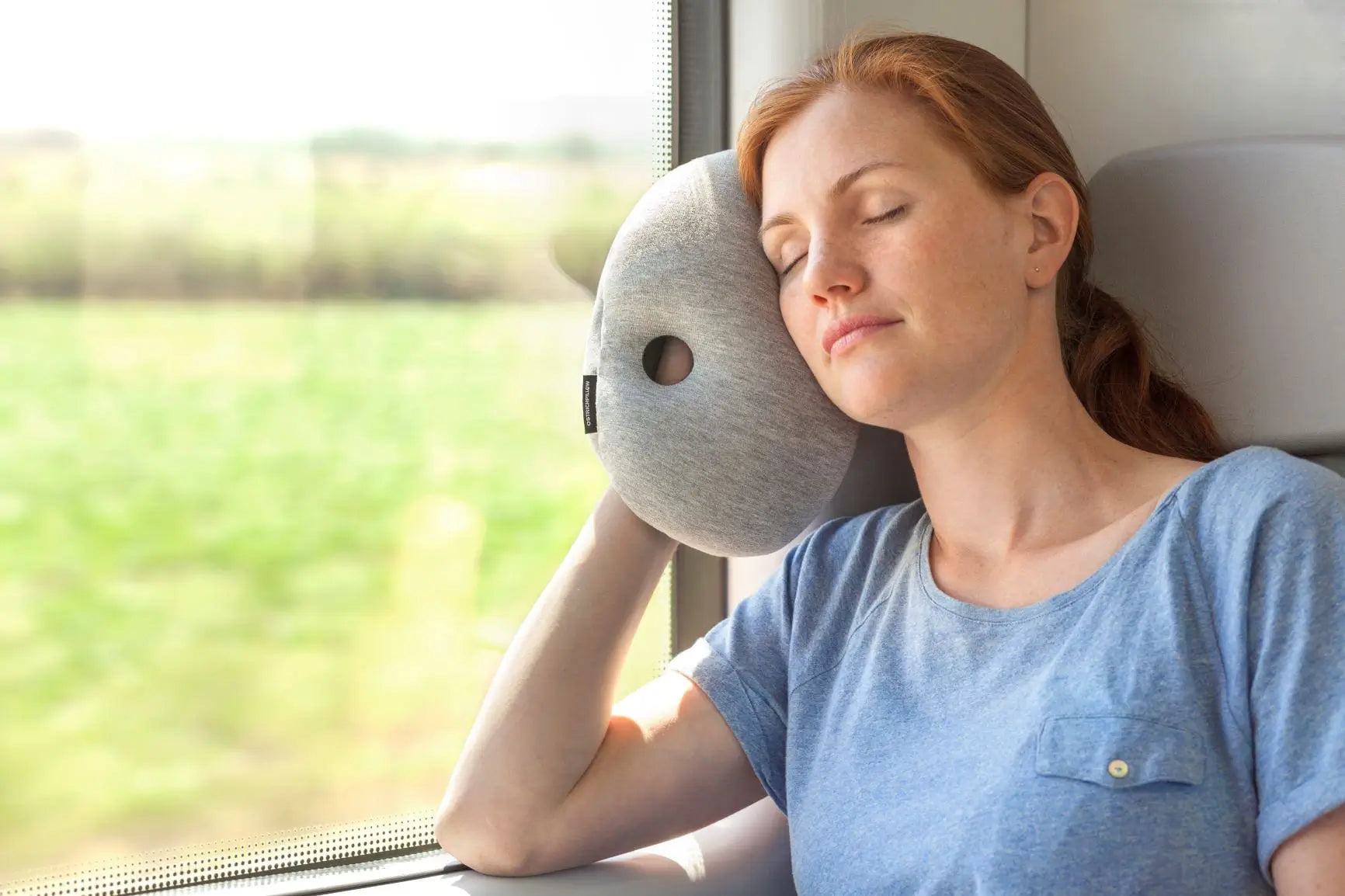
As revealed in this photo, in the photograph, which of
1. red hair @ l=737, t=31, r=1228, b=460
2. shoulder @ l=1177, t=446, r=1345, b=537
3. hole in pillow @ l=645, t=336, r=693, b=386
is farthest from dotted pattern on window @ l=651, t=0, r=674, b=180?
shoulder @ l=1177, t=446, r=1345, b=537

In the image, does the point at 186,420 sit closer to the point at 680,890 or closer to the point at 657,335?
the point at 657,335

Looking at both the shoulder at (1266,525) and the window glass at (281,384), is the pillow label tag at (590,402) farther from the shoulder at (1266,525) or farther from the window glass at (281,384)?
the shoulder at (1266,525)

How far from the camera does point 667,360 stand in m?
1.29

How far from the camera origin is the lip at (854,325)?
1127mm

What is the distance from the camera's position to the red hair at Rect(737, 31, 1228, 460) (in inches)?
46.3

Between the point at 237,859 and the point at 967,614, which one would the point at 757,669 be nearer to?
the point at 967,614

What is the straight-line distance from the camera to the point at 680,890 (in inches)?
50.6

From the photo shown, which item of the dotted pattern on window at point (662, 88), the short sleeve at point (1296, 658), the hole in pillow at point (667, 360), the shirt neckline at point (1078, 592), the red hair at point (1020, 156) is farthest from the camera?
the dotted pattern on window at point (662, 88)

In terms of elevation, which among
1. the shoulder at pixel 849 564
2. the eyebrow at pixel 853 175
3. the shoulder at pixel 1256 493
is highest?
the eyebrow at pixel 853 175

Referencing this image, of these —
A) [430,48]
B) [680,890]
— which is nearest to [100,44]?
[430,48]

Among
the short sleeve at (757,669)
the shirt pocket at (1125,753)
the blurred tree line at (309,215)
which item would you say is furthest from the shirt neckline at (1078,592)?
the blurred tree line at (309,215)

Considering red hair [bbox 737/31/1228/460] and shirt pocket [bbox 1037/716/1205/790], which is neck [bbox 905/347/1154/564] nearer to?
red hair [bbox 737/31/1228/460]

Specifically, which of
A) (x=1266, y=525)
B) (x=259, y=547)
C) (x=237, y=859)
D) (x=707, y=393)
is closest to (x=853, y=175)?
(x=707, y=393)

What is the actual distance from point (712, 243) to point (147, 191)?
58 centimetres
